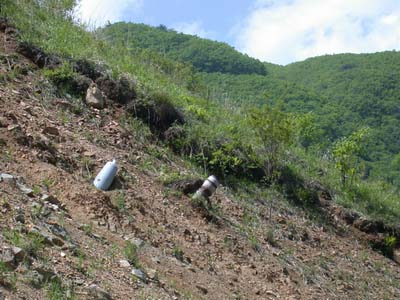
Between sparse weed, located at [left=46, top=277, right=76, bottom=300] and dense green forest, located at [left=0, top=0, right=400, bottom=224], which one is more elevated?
dense green forest, located at [left=0, top=0, right=400, bottom=224]

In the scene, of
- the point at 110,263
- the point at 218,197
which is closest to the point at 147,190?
the point at 218,197

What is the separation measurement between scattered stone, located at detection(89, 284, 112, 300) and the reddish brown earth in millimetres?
47

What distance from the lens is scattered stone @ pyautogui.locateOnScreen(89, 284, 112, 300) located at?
416 cm

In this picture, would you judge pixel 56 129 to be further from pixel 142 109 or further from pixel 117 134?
pixel 142 109

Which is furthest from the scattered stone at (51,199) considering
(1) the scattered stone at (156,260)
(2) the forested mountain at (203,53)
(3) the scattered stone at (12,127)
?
(2) the forested mountain at (203,53)

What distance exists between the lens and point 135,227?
598cm

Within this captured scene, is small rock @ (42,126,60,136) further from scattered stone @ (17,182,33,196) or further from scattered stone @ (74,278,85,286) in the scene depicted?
scattered stone @ (74,278,85,286)

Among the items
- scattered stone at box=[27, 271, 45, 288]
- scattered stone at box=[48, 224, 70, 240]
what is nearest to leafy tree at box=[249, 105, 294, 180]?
scattered stone at box=[48, 224, 70, 240]

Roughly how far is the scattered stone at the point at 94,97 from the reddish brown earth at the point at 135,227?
0.14 metres

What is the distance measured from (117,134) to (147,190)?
44.0 inches

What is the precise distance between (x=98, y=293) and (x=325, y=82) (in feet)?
134

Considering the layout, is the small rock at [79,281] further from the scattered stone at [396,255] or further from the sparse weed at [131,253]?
the scattered stone at [396,255]

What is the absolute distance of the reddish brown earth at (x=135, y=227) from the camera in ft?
15.4

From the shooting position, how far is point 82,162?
651 cm
